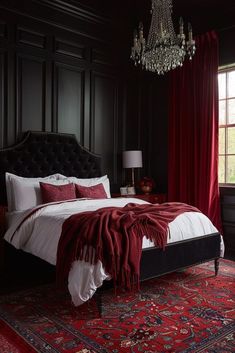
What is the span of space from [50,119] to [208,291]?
9.87 feet

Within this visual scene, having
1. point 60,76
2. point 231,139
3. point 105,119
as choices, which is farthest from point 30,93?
point 231,139

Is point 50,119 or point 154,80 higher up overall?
point 154,80

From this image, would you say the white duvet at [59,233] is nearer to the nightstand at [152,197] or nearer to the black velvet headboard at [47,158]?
the black velvet headboard at [47,158]

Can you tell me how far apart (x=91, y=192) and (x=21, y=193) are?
87cm

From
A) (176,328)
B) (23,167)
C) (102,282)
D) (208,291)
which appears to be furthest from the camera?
(23,167)

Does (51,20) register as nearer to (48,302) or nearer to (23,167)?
(23,167)

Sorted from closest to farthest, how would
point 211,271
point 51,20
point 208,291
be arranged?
point 208,291, point 211,271, point 51,20

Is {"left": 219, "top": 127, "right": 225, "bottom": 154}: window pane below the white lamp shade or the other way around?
the other way around

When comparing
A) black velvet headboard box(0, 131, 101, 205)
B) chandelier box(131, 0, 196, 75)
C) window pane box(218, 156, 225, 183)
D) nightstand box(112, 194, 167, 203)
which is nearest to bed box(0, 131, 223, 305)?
black velvet headboard box(0, 131, 101, 205)

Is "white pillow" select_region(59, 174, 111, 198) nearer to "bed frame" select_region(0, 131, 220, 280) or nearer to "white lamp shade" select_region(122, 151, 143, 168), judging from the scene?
"bed frame" select_region(0, 131, 220, 280)

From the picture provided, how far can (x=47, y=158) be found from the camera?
15.1 ft

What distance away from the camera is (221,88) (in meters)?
5.18

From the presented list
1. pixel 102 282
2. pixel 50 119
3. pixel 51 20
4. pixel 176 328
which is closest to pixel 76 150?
pixel 50 119

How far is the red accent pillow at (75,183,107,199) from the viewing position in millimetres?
4250
